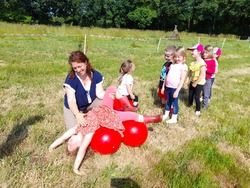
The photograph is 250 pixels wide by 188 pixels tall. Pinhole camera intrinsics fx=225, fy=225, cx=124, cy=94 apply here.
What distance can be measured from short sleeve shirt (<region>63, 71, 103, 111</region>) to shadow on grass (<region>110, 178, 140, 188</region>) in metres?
1.20

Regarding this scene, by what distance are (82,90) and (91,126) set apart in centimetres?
56

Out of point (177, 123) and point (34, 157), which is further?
point (177, 123)

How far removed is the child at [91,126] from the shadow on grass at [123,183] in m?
0.43

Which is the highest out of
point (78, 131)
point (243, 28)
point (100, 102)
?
point (243, 28)

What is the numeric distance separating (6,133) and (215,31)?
62194 millimetres

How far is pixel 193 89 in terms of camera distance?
212 inches

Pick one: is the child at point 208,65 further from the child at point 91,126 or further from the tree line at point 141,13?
the tree line at point 141,13

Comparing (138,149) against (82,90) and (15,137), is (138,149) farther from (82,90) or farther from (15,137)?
(15,137)

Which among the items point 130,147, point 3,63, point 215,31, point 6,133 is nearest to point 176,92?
point 130,147

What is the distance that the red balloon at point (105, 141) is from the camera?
3.04 meters

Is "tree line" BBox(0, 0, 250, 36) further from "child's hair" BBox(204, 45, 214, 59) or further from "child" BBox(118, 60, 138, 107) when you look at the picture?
"child" BBox(118, 60, 138, 107)

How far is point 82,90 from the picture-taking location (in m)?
3.25

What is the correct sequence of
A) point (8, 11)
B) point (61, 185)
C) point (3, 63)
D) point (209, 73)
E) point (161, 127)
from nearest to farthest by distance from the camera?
point (61, 185) < point (161, 127) < point (209, 73) < point (3, 63) < point (8, 11)

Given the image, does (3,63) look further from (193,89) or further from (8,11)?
(8,11)
